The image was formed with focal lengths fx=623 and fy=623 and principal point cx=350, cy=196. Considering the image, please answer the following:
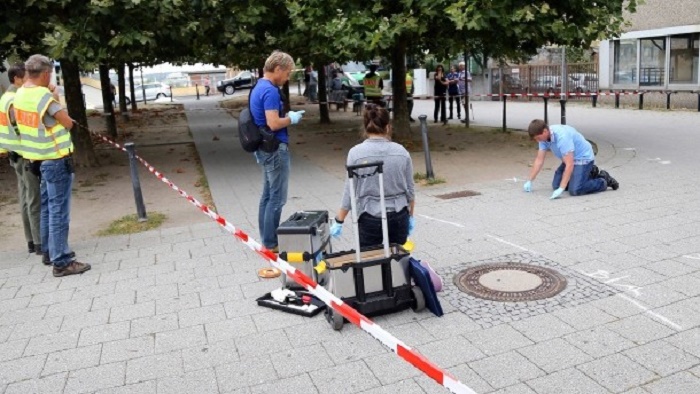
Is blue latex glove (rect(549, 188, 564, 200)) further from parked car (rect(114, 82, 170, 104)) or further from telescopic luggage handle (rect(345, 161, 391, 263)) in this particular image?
parked car (rect(114, 82, 170, 104))

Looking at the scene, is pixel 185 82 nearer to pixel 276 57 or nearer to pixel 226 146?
pixel 226 146

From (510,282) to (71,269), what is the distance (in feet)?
13.3

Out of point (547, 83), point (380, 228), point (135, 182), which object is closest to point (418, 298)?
point (380, 228)

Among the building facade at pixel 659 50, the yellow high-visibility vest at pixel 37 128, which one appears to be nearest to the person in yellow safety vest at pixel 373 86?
the building facade at pixel 659 50

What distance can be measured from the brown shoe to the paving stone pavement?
107 millimetres

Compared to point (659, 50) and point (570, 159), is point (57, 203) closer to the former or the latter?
point (570, 159)

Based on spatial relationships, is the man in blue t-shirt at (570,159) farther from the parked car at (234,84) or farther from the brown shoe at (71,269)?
the parked car at (234,84)

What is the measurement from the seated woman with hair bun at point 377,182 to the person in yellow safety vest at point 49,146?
2883 millimetres

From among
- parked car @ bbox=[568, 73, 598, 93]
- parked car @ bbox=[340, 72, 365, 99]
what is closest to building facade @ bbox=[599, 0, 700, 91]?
parked car @ bbox=[568, 73, 598, 93]

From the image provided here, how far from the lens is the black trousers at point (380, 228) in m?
4.67

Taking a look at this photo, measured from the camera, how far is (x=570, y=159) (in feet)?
25.3

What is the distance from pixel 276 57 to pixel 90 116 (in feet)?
82.6

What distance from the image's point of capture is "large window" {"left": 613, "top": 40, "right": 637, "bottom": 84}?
23.4m

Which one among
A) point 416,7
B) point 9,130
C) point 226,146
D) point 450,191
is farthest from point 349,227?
point 226,146
